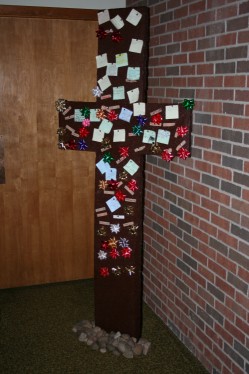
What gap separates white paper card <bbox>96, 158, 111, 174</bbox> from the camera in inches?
97.9

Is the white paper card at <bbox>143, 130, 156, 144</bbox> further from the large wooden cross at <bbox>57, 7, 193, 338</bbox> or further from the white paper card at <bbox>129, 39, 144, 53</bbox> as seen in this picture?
the white paper card at <bbox>129, 39, 144, 53</bbox>

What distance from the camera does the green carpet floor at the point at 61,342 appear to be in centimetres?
244

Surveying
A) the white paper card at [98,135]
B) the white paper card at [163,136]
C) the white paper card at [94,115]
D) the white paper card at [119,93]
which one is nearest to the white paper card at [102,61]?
→ the white paper card at [119,93]

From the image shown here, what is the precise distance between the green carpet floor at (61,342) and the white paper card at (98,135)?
1265 millimetres

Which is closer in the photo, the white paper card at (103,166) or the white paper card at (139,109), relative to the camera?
the white paper card at (139,109)

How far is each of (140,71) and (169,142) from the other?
41 centimetres

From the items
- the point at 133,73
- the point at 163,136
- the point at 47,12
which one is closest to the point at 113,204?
the point at 163,136

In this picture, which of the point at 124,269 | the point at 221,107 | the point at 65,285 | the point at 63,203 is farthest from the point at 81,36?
the point at 65,285

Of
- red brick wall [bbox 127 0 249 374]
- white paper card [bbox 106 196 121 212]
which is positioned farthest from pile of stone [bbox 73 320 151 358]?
white paper card [bbox 106 196 121 212]

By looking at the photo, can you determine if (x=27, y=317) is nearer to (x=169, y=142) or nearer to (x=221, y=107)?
(x=169, y=142)

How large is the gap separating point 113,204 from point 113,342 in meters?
0.86

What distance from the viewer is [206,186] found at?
2.26 m

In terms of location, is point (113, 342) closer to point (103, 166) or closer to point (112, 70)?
point (103, 166)

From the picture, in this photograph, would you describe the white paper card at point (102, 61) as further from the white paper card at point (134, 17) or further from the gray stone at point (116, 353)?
the gray stone at point (116, 353)
